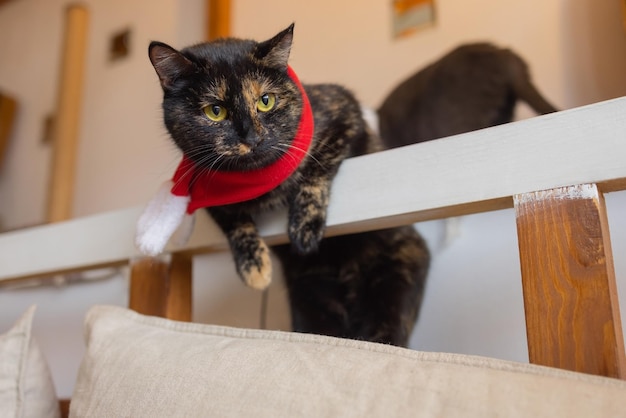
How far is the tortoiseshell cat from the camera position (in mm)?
871

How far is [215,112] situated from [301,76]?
76cm

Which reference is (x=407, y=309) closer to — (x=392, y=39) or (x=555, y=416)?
(x=555, y=416)

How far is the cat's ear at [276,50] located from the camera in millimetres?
886

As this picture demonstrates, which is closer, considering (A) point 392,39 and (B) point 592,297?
(B) point 592,297

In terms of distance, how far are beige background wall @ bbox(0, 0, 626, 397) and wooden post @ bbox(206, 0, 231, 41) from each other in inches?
1.5

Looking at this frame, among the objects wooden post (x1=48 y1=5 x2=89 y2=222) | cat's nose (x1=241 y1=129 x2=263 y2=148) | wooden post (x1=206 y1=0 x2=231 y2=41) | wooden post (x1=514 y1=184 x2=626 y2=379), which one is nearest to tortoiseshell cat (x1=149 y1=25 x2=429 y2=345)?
cat's nose (x1=241 y1=129 x2=263 y2=148)

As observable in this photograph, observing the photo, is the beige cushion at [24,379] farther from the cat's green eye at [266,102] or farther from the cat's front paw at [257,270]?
the cat's green eye at [266,102]

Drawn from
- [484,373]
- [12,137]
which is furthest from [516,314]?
[12,137]

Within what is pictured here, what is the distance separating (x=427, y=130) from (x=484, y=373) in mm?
857

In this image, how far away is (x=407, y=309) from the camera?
3.55ft

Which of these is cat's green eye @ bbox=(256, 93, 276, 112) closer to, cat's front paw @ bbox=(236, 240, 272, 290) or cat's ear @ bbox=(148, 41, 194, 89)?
cat's ear @ bbox=(148, 41, 194, 89)

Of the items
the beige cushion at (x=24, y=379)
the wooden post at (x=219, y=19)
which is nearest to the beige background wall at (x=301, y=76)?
the wooden post at (x=219, y=19)

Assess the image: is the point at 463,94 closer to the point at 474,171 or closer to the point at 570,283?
the point at 474,171

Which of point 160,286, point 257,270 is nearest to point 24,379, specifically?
point 160,286
